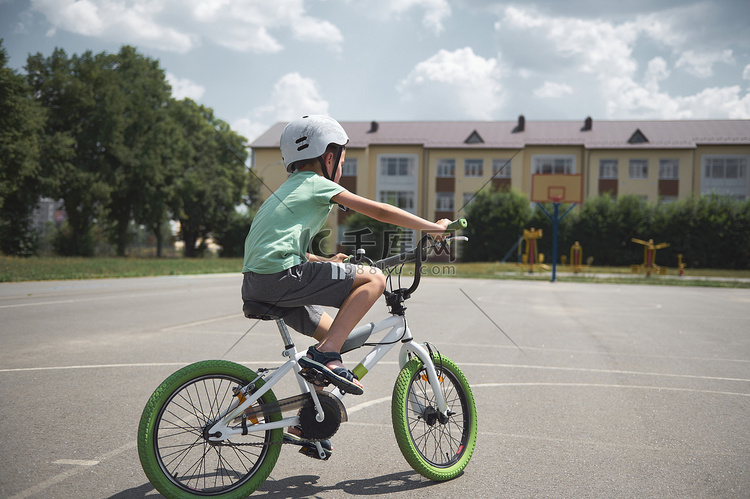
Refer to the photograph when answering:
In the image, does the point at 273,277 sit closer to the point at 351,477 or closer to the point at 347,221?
the point at 351,477

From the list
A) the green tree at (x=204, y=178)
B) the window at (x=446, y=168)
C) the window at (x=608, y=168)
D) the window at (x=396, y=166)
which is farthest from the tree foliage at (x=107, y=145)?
the window at (x=608, y=168)

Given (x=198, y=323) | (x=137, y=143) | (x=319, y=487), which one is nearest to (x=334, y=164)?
(x=319, y=487)

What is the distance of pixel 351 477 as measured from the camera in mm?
3572

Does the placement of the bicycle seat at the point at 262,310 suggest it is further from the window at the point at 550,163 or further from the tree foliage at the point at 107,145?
the window at the point at 550,163

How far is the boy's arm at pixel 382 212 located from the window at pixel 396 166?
55.7 meters

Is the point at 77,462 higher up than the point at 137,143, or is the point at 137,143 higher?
the point at 137,143

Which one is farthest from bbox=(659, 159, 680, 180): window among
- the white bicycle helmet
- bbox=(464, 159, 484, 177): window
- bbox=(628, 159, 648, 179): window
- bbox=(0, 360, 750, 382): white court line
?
the white bicycle helmet

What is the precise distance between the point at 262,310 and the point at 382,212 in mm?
783

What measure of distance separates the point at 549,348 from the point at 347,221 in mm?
41653

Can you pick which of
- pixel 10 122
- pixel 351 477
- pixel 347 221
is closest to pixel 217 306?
pixel 351 477

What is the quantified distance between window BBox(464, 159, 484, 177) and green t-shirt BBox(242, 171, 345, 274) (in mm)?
55029

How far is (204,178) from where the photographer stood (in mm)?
55156

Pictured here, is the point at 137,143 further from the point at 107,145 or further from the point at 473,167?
the point at 473,167

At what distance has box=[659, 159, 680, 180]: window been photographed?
54.3 meters
